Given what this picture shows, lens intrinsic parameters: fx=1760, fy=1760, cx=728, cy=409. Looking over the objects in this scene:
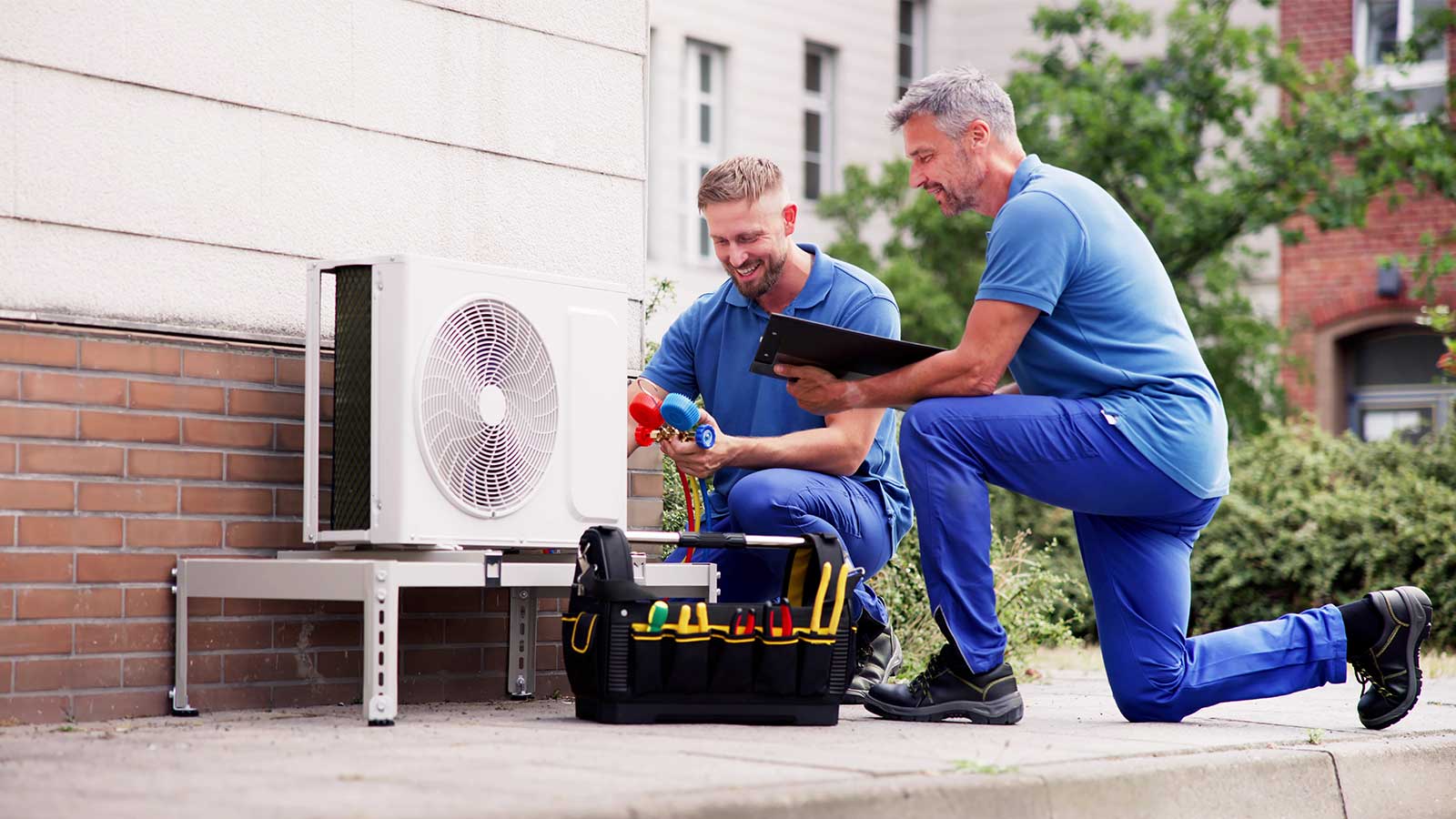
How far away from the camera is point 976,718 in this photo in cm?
423

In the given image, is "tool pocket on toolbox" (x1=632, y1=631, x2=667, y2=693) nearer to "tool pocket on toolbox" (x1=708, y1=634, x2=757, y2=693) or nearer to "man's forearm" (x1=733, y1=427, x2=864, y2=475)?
"tool pocket on toolbox" (x1=708, y1=634, x2=757, y2=693)

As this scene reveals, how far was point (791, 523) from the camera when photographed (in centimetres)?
455

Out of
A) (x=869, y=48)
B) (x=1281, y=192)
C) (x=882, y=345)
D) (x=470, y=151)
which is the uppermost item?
(x=869, y=48)

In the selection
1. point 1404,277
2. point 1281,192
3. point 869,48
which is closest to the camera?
point 1281,192

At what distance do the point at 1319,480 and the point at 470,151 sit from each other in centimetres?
680

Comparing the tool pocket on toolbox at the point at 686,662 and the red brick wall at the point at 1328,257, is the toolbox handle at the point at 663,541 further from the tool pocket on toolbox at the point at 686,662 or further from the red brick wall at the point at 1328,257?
the red brick wall at the point at 1328,257

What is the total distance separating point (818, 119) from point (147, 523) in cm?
1522

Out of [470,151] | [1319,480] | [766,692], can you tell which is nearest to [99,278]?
[470,151]

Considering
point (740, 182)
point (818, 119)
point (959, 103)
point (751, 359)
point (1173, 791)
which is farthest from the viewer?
point (818, 119)

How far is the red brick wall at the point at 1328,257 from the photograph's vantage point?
54.8ft

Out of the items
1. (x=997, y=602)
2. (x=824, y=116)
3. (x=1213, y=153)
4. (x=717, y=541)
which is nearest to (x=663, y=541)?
(x=717, y=541)

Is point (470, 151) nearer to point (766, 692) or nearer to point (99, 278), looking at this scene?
point (99, 278)

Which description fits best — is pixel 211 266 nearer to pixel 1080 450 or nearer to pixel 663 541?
pixel 663 541

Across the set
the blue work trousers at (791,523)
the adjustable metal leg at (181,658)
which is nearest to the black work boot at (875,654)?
the blue work trousers at (791,523)
